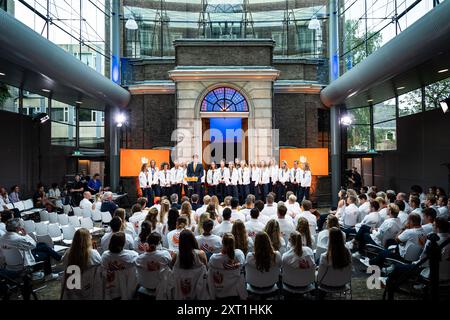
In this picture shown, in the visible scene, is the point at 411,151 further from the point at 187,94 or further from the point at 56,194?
the point at 56,194

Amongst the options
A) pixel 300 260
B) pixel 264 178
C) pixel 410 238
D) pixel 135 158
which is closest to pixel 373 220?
pixel 410 238

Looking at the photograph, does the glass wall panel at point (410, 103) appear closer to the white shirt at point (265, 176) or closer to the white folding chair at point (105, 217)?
the white shirt at point (265, 176)

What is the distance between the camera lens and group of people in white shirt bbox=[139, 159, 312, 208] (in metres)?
14.4

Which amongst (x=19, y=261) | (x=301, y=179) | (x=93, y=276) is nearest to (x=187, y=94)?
(x=301, y=179)

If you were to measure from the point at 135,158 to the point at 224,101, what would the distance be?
4737 millimetres

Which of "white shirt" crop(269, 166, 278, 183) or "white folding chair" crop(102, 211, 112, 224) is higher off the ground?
"white shirt" crop(269, 166, 278, 183)

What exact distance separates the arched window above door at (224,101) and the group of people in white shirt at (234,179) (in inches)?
112

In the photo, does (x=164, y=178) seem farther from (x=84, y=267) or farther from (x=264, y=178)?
(x=84, y=267)

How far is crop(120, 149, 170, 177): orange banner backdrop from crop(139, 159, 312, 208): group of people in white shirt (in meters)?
1.58

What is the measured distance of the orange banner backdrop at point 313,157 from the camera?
54.3 ft

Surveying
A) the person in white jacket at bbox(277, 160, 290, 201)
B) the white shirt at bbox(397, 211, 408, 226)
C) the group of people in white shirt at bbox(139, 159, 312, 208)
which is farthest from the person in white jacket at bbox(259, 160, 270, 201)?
the white shirt at bbox(397, 211, 408, 226)

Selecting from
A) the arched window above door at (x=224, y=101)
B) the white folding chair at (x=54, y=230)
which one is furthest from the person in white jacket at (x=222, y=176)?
the white folding chair at (x=54, y=230)

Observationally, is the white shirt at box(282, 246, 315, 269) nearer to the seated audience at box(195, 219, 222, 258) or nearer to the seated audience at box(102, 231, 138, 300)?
the seated audience at box(195, 219, 222, 258)
